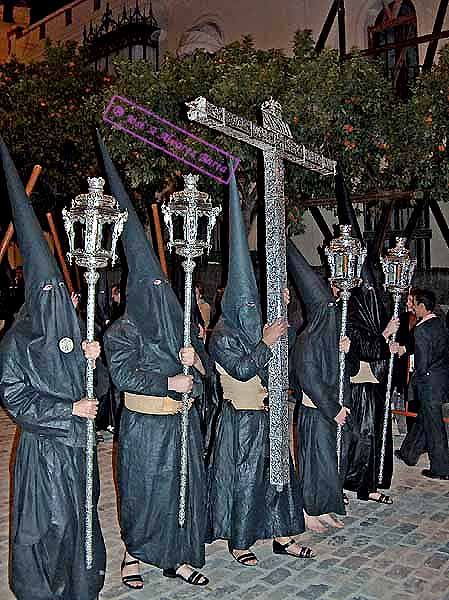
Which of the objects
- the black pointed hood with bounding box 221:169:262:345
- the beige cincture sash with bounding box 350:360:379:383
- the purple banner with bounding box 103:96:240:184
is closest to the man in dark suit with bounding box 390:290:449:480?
the beige cincture sash with bounding box 350:360:379:383

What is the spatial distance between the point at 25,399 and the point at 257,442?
1864mm

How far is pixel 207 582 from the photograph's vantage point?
4.80m

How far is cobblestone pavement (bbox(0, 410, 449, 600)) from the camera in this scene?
4668 millimetres

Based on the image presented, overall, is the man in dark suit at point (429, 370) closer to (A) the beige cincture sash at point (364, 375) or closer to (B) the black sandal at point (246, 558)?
(A) the beige cincture sash at point (364, 375)

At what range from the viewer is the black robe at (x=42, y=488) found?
3.96 m

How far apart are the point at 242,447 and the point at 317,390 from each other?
860mm

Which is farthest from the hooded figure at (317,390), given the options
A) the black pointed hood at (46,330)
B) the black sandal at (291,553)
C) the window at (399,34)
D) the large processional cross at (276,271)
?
the window at (399,34)

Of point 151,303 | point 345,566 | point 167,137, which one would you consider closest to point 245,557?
point 345,566

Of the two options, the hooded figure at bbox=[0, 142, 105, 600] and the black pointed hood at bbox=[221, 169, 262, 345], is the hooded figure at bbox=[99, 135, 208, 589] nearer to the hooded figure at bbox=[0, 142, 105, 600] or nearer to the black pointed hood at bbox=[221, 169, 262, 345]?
the black pointed hood at bbox=[221, 169, 262, 345]

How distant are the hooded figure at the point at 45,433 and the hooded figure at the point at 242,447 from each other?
129 centimetres

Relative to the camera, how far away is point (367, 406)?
6.75 metres

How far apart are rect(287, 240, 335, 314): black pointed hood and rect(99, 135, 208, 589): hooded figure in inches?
53.3

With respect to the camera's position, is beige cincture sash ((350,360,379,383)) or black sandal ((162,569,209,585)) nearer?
black sandal ((162,569,209,585))

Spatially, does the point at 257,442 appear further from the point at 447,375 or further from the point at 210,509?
the point at 447,375
